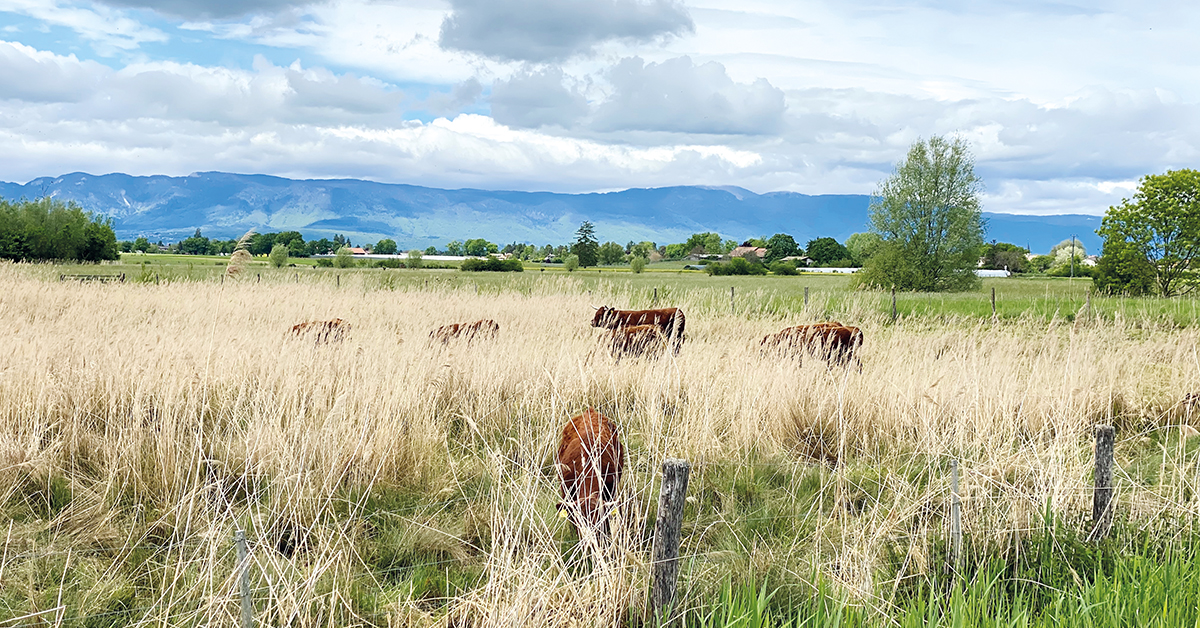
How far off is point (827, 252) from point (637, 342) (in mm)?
123308

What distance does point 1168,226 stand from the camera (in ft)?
89.6

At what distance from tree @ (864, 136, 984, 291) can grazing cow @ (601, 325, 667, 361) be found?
36.1 m

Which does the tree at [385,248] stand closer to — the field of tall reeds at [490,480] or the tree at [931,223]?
the tree at [931,223]

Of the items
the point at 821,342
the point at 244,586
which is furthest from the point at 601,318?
the point at 244,586

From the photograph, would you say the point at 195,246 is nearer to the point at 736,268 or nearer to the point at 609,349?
the point at 736,268

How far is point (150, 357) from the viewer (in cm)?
666

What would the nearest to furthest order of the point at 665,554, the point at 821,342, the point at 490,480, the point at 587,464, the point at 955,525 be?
1. the point at 665,554
2. the point at 955,525
3. the point at 587,464
4. the point at 490,480
5. the point at 821,342

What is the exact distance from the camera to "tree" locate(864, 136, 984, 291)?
142 feet

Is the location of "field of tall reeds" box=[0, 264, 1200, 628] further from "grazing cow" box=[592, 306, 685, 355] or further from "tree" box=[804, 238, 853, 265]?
"tree" box=[804, 238, 853, 265]

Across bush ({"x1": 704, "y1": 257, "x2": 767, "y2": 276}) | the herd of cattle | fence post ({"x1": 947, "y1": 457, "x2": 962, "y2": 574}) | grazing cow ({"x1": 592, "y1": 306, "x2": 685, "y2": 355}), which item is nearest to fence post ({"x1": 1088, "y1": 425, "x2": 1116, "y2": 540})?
fence post ({"x1": 947, "y1": 457, "x2": 962, "y2": 574})

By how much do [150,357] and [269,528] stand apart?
10.5ft

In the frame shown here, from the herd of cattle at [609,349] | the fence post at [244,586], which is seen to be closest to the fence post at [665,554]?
the herd of cattle at [609,349]

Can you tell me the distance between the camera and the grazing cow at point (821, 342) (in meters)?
8.66

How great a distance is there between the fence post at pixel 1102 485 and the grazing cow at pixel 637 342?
488 centimetres
